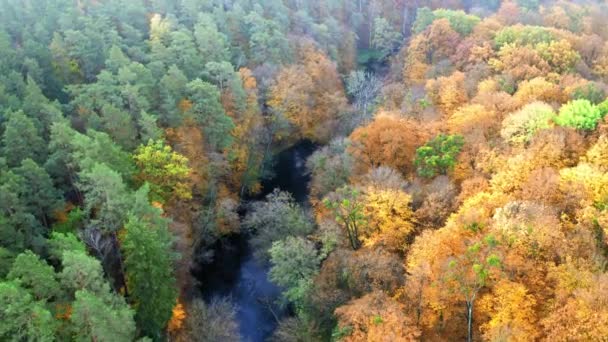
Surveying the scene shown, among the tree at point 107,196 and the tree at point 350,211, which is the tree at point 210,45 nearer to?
the tree at point 107,196

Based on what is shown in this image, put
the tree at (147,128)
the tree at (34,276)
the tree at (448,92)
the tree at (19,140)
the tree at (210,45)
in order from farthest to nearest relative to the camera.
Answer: the tree at (210,45), the tree at (448,92), the tree at (147,128), the tree at (19,140), the tree at (34,276)

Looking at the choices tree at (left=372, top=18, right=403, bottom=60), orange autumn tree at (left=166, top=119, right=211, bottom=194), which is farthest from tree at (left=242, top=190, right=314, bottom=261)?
tree at (left=372, top=18, right=403, bottom=60)

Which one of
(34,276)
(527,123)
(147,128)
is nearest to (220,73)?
(147,128)

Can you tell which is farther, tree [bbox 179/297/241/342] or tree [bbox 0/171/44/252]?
tree [bbox 179/297/241/342]

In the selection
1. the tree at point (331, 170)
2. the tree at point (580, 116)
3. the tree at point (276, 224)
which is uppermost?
the tree at point (580, 116)

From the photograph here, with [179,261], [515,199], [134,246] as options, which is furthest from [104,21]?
[515,199]

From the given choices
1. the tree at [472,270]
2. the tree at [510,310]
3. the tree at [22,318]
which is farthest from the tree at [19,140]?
the tree at [510,310]

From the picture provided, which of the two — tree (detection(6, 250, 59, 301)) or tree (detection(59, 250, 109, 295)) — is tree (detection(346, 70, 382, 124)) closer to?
tree (detection(59, 250, 109, 295))
